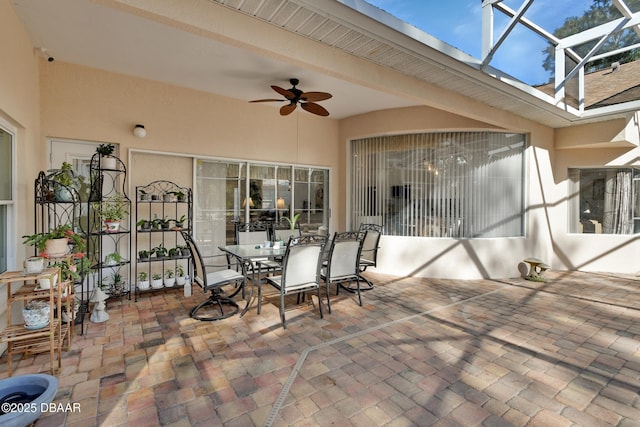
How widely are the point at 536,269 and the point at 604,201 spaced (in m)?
2.33

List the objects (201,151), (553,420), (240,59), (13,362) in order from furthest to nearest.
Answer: (201,151)
(240,59)
(13,362)
(553,420)

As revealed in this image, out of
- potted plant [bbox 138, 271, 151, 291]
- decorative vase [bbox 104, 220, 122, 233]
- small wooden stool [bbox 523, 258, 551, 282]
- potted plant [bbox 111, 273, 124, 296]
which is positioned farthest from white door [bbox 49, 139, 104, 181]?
small wooden stool [bbox 523, 258, 551, 282]

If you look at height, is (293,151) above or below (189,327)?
above

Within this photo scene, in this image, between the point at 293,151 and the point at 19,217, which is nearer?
the point at 19,217

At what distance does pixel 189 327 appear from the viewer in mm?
3385

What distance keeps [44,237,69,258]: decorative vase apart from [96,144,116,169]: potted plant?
152 cm

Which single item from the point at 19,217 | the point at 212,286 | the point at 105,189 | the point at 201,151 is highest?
the point at 201,151

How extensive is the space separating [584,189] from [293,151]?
20.2ft

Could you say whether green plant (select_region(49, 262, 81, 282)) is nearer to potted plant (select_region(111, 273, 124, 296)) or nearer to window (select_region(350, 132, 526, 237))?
potted plant (select_region(111, 273, 124, 296))

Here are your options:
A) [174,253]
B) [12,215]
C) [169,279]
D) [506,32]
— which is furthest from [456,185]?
[12,215]

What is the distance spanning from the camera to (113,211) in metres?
4.11

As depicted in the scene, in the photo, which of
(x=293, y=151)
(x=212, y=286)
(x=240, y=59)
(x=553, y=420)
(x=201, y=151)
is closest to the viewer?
(x=553, y=420)

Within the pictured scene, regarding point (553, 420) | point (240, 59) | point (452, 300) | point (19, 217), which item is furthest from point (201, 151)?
point (553, 420)

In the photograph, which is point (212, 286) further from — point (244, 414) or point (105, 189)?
point (105, 189)
